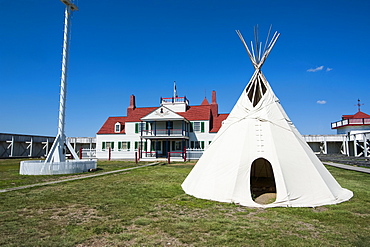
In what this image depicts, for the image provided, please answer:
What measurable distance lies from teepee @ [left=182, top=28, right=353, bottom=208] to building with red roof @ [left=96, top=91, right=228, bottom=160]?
64.5ft

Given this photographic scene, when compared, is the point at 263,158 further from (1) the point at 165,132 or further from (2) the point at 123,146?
(2) the point at 123,146

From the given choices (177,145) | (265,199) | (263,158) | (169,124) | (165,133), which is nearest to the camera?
(265,199)

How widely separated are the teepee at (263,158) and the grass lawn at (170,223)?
1.18 ft

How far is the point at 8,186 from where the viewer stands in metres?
10.2

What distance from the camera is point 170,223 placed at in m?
5.30

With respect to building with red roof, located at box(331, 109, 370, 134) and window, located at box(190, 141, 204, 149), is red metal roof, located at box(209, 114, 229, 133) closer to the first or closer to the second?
window, located at box(190, 141, 204, 149)

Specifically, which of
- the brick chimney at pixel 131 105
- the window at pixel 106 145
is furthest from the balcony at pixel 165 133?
the window at pixel 106 145

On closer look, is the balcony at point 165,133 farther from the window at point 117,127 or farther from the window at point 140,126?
the window at point 117,127

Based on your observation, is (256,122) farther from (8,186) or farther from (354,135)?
(354,135)

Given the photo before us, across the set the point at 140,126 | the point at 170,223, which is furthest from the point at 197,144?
the point at 170,223

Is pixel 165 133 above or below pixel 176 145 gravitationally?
above

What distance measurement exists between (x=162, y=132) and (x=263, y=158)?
24209mm

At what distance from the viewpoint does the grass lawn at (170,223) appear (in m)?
4.28

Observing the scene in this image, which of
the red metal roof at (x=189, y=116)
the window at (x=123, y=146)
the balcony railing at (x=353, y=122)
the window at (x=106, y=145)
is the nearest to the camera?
the balcony railing at (x=353, y=122)
